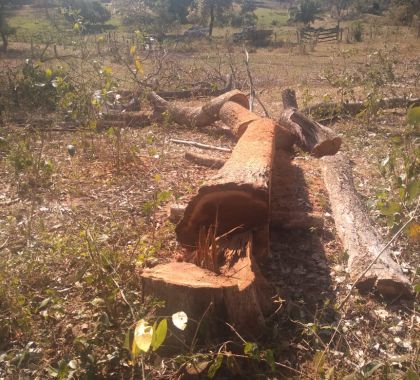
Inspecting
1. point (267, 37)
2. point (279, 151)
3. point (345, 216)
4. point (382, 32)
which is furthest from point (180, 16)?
point (345, 216)

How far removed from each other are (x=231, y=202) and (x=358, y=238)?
1100 millimetres

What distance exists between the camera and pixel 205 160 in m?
5.05

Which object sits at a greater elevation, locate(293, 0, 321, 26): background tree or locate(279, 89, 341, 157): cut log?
locate(293, 0, 321, 26): background tree

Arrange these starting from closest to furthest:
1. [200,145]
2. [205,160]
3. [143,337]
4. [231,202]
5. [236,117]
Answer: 1. [143,337]
2. [231,202]
3. [205,160]
4. [236,117]
5. [200,145]

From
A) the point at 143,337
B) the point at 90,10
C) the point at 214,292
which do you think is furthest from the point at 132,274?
the point at 90,10

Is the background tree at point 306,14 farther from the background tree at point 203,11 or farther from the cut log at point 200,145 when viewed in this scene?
the cut log at point 200,145

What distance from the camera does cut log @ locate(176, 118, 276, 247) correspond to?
273cm

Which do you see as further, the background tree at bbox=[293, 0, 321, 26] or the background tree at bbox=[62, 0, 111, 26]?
the background tree at bbox=[293, 0, 321, 26]

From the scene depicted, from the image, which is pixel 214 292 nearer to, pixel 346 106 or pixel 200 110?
pixel 200 110

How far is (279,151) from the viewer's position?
532 cm

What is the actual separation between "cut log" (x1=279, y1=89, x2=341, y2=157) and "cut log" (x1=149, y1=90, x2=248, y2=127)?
0.78 m

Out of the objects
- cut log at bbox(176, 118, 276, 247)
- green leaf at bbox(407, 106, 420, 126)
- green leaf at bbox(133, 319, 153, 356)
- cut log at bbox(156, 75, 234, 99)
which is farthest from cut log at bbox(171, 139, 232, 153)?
green leaf at bbox(133, 319, 153, 356)

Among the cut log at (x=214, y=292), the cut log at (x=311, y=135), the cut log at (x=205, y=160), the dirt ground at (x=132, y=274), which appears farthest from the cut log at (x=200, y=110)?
the cut log at (x=214, y=292)

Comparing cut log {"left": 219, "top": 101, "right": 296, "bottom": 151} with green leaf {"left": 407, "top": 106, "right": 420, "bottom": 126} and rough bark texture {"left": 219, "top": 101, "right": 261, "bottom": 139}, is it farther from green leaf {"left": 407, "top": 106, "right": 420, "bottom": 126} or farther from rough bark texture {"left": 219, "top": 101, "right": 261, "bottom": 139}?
green leaf {"left": 407, "top": 106, "right": 420, "bottom": 126}
